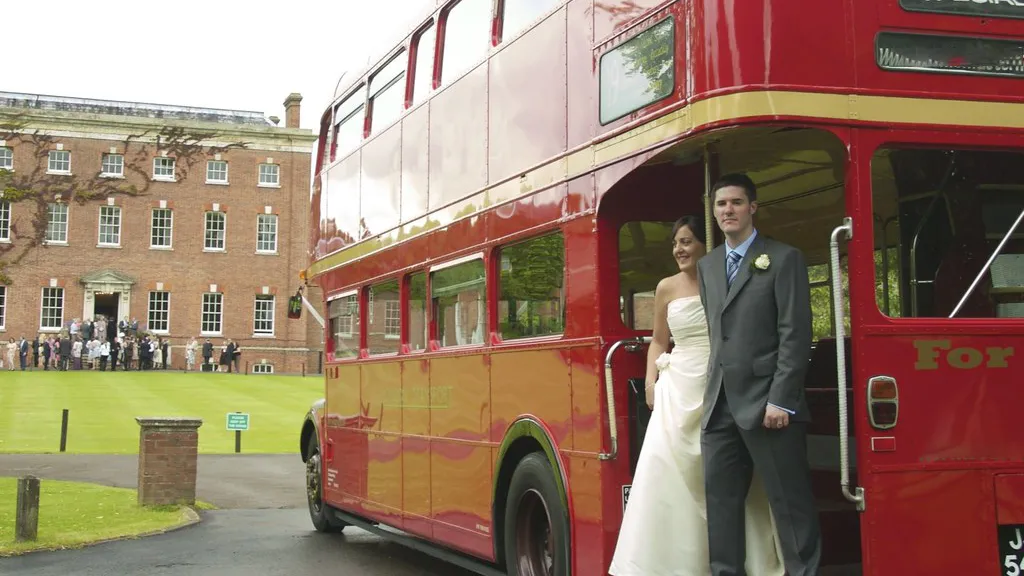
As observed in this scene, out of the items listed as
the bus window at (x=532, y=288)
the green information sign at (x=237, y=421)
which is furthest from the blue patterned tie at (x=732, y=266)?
the green information sign at (x=237, y=421)

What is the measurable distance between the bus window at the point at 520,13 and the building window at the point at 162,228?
174 ft

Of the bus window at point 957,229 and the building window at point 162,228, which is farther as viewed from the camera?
the building window at point 162,228

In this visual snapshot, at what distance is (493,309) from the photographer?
848 cm

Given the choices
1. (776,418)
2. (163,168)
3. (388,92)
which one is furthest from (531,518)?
(163,168)

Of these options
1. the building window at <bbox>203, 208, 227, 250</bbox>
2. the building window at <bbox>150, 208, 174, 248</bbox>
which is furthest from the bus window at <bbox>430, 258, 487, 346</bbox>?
the building window at <bbox>150, 208, 174, 248</bbox>

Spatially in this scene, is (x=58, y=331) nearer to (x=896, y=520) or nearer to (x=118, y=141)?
(x=118, y=141)

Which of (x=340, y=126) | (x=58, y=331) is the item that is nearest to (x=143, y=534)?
(x=340, y=126)

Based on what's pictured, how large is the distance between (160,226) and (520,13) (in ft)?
177

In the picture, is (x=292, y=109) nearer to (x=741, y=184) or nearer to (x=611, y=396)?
(x=611, y=396)

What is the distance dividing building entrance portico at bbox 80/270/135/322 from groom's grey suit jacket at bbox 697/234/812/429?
54.6 m

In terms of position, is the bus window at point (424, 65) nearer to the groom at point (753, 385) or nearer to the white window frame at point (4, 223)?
the groom at point (753, 385)

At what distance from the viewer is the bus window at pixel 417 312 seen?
9914mm

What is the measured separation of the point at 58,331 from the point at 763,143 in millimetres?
54766

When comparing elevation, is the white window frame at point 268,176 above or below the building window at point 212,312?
above
